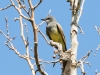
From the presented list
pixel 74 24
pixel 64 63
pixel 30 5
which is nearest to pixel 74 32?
pixel 74 24

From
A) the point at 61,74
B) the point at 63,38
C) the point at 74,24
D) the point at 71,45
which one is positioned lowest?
the point at 61,74

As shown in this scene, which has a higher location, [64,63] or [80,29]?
[80,29]

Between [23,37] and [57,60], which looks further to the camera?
[23,37]

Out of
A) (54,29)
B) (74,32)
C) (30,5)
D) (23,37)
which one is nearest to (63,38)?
(54,29)

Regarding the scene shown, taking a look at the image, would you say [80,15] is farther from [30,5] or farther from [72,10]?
[30,5]

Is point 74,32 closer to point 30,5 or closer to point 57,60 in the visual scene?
point 57,60

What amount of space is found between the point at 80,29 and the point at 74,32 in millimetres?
497

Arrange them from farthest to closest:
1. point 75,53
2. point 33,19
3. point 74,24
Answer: point 74,24, point 75,53, point 33,19

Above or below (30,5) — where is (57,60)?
below

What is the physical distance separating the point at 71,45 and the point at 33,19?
1077 mm

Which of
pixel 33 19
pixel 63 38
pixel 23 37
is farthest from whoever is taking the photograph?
pixel 63 38

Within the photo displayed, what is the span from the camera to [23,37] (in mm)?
6422

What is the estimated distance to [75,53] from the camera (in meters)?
5.31

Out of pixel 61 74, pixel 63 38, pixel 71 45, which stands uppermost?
pixel 63 38
